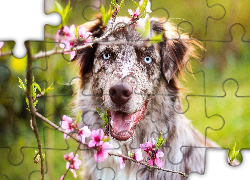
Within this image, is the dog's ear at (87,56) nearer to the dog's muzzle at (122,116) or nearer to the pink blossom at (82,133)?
the dog's muzzle at (122,116)

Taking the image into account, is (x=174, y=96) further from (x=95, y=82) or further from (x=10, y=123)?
(x=10, y=123)

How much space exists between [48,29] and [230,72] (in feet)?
13.4

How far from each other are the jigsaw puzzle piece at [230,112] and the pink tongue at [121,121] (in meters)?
2.84

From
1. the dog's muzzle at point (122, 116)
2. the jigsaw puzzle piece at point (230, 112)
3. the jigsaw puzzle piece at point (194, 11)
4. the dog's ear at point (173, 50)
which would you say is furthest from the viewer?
the jigsaw puzzle piece at point (230, 112)

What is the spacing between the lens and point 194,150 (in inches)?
148

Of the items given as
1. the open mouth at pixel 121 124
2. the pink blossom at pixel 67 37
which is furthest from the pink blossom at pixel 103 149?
the pink blossom at pixel 67 37

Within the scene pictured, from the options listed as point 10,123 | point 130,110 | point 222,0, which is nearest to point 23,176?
point 10,123

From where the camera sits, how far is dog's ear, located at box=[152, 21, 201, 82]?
11.6 ft

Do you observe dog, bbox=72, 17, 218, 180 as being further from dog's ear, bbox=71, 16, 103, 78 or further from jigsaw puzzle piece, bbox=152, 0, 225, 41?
jigsaw puzzle piece, bbox=152, 0, 225, 41

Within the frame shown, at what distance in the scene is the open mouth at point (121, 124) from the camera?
3.21 m

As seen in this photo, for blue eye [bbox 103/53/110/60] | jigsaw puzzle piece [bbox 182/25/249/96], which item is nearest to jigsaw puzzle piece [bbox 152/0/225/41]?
jigsaw puzzle piece [bbox 182/25/249/96]

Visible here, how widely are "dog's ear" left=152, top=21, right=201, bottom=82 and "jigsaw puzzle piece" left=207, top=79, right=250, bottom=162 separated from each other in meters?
2.10

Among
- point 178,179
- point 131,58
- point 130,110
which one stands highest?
point 131,58

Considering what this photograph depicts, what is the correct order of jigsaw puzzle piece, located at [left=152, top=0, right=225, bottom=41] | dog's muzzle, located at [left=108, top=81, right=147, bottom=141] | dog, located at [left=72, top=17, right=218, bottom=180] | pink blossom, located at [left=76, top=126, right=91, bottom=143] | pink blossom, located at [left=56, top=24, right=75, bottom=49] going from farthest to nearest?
jigsaw puzzle piece, located at [left=152, top=0, right=225, bottom=41] < dog, located at [left=72, top=17, right=218, bottom=180] < dog's muzzle, located at [left=108, top=81, right=147, bottom=141] < pink blossom, located at [left=56, top=24, right=75, bottom=49] < pink blossom, located at [left=76, top=126, right=91, bottom=143]
